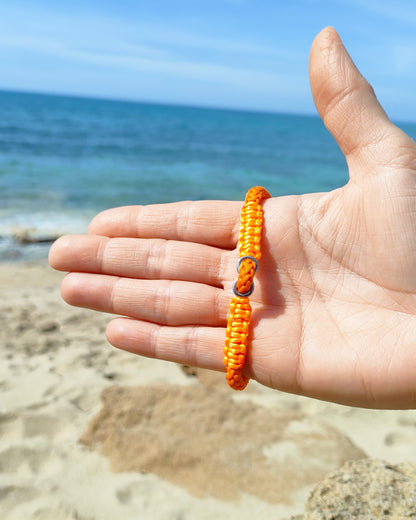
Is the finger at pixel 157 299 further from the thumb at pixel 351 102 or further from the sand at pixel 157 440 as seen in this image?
the sand at pixel 157 440

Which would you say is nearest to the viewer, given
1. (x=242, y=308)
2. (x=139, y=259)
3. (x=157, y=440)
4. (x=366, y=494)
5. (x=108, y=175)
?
(x=242, y=308)

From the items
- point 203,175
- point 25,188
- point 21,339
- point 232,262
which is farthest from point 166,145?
point 232,262

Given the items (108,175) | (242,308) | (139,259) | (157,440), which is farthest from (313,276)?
(108,175)

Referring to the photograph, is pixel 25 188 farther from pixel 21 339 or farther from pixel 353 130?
pixel 353 130

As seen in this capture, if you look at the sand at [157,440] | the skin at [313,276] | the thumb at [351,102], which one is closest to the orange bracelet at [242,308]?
the skin at [313,276]

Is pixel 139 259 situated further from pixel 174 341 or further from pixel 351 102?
pixel 351 102

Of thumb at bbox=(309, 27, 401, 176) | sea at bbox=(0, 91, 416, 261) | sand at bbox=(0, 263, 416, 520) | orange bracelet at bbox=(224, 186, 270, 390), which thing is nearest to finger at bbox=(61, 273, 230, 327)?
orange bracelet at bbox=(224, 186, 270, 390)

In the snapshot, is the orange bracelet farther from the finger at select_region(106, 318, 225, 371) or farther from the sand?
the sand
